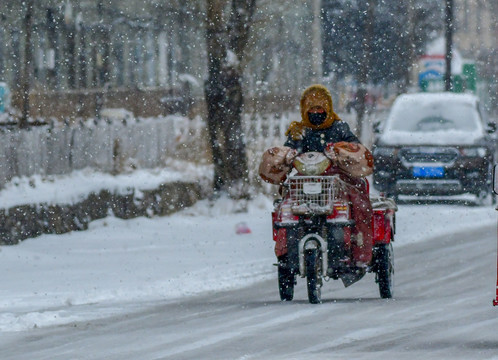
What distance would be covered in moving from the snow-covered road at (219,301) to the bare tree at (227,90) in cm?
274

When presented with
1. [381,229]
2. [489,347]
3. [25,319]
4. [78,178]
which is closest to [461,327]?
[489,347]

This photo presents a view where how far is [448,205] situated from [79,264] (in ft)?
32.3

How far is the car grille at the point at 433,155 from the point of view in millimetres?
24297

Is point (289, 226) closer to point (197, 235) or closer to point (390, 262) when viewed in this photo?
point (390, 262)

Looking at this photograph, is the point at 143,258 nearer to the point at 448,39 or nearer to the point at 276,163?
the point at 276,163

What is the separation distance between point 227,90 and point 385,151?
2.64 m

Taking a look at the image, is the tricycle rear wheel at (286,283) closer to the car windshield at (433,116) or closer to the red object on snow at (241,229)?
the red object on snow at (241,229)

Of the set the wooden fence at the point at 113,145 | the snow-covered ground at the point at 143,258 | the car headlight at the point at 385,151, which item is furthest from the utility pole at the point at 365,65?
the snow-covered ground at the point at 143,258

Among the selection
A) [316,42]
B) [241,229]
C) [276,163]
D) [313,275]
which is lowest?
[241,229]

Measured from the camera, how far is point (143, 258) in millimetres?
17531

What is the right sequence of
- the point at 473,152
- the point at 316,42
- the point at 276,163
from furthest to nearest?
1. the point at 316,42
2. the point at 473,152
3. the point at 276,163

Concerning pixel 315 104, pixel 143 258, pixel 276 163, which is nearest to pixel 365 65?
pixel 143 258

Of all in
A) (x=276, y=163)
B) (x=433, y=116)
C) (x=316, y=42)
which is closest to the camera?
(x=276, y=163)

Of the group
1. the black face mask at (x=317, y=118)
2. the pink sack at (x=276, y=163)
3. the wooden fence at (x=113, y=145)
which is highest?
the black face mask at (x=317, y=118)
